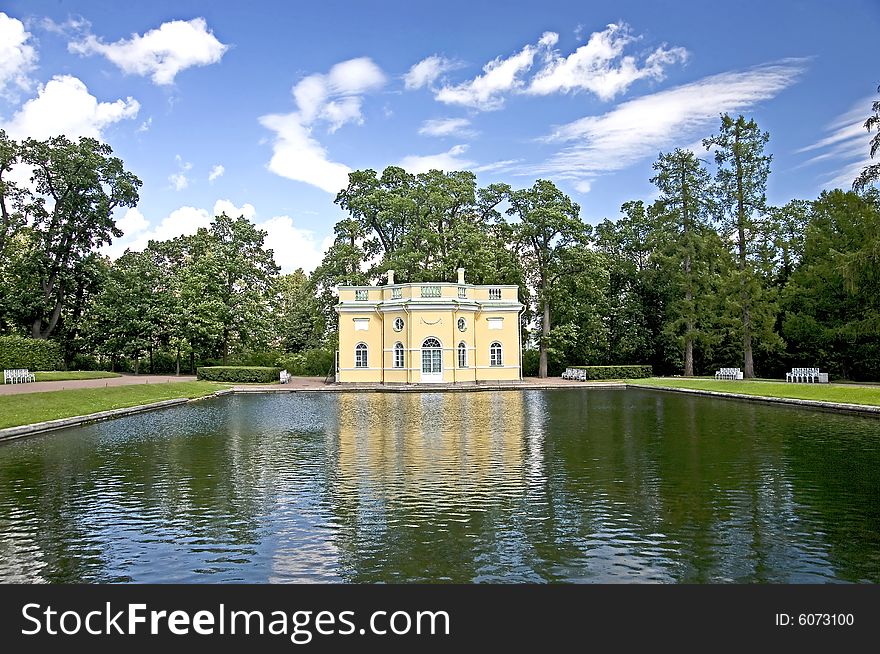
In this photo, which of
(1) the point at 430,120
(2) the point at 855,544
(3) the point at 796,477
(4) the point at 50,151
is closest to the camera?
(2) the point at 855,544

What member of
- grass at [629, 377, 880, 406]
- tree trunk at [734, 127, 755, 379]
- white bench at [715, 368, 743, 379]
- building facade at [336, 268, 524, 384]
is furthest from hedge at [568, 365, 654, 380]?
grass at [629, 377, 880, 406]

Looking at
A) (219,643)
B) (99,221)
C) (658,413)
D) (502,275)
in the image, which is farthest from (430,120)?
(219,643)

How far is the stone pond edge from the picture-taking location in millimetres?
14966

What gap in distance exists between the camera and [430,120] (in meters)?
30.3

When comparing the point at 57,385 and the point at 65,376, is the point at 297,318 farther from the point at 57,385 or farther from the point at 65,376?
the point at 57,385

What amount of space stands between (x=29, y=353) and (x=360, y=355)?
60.5 feet

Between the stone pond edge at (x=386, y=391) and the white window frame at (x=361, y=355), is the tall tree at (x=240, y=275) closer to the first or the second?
the white window frame at (x=361, y=355)

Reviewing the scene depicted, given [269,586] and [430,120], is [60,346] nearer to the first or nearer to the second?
[430,120]

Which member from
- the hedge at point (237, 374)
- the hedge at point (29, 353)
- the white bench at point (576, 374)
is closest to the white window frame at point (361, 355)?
the hedge at point (237, 374)

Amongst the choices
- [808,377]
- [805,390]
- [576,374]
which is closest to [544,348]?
[576,374]

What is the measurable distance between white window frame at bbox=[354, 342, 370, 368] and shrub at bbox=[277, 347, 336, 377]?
7548mm

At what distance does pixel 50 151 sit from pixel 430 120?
23871mm

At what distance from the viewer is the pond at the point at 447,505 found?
5398mm

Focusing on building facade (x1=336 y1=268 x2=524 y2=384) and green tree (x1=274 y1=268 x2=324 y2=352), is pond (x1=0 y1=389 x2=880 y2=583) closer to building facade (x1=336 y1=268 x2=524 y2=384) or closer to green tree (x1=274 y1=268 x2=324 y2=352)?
building facade (x1=336 y1=268 x2=524 y2=384)
